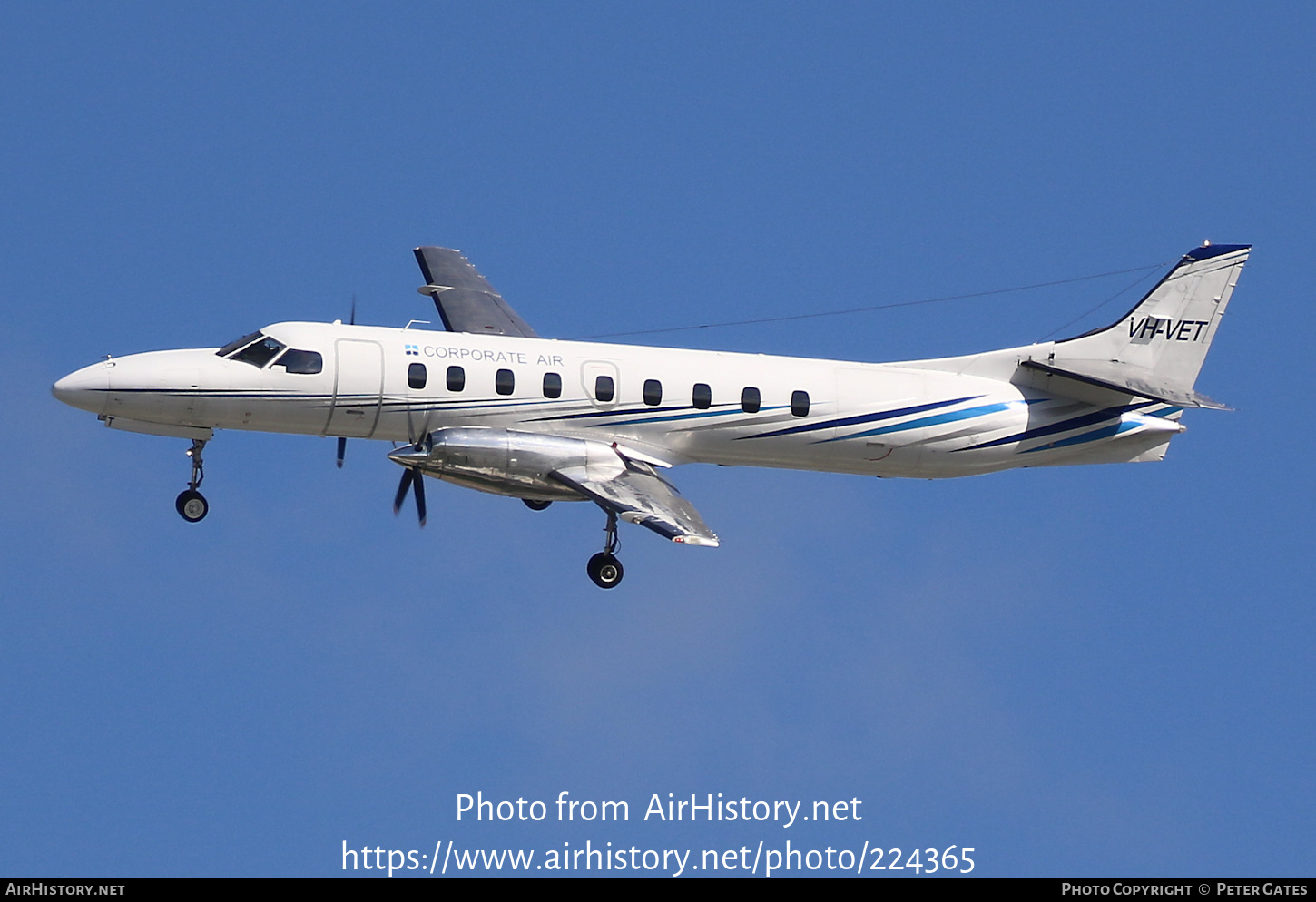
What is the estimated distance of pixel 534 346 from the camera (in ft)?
110

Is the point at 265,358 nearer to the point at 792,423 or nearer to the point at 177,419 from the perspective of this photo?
the point at 177,419

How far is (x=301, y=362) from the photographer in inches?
1280

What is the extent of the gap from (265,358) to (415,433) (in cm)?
309

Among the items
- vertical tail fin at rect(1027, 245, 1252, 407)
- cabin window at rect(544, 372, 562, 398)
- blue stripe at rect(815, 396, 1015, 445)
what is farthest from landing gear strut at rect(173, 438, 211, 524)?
vertical tail fin at rect(1027, 245, 1252, 407)

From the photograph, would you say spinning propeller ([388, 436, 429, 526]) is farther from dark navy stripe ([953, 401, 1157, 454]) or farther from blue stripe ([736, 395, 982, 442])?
dark navy stripe ([953, 401, 1157, 454])

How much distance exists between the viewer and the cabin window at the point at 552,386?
33188 mm

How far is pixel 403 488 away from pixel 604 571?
442cm

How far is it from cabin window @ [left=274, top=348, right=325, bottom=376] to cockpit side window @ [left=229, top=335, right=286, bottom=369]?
191 mm

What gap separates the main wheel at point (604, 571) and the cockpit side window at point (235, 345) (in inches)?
299

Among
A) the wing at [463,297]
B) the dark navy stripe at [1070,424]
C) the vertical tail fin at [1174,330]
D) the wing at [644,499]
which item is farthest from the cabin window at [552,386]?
the vertical tail fin at [1174,330]

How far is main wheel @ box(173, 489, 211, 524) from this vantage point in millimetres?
33062

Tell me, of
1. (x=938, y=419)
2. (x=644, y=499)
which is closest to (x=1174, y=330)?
(x=938, y=419)

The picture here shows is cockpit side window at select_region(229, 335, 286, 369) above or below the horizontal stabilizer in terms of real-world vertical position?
above
